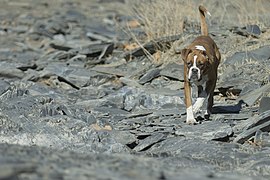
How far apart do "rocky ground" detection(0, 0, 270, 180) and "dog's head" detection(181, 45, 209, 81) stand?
64cm

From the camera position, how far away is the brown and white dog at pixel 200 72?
896cm

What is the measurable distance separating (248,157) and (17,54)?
11.6 metres

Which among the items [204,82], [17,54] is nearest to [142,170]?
[204,82]

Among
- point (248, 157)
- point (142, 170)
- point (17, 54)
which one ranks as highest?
point (142, 170)

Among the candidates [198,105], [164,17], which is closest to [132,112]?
[198,105]

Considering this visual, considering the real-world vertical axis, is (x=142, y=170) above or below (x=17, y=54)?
above

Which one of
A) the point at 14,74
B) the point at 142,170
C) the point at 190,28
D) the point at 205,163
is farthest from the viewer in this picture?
the point at 190,28

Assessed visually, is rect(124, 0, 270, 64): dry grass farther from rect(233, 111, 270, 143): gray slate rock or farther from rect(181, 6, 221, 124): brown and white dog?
rect(233, 111, 270, 143): gray slate rock

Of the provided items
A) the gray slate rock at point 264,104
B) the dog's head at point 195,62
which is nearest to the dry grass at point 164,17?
the dog's head at point 195,62

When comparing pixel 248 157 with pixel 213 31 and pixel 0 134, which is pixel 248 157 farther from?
pixel 213 31

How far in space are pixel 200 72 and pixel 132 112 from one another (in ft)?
5.74

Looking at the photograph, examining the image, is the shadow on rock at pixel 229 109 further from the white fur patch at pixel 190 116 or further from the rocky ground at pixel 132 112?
the white fur patch at pixel 190 116

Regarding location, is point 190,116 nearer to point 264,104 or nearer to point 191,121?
point 191,121

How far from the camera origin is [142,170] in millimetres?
4652
